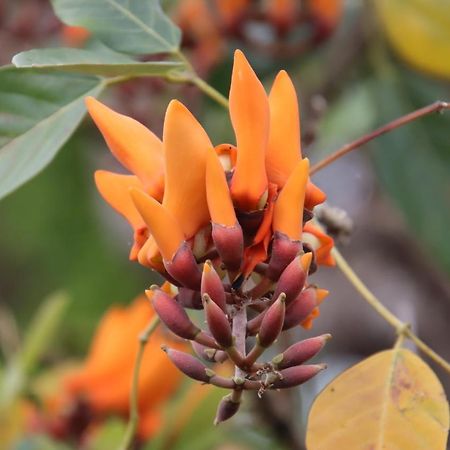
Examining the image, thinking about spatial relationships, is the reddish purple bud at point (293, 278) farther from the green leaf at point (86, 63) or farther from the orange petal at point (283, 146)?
the green leaf at point (86, 63)

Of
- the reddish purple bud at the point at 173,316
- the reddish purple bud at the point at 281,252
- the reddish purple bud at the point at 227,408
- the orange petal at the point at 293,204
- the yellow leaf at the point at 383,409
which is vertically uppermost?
the orange petal at the point at 293,204

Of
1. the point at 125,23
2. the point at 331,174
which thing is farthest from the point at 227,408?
the point at 331,174

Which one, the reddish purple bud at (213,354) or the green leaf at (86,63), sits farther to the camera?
Result: the green leaf at (86,63)

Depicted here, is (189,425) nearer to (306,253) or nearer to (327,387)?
(327,387)

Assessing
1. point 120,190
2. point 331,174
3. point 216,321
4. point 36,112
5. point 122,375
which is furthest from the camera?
point 331,174

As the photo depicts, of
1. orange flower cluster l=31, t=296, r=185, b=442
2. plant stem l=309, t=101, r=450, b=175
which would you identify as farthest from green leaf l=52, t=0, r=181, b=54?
orange flower cluster l=31, t=296, r=185, b=442

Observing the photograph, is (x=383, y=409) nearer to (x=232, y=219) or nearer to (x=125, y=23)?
(x=232, y=219)

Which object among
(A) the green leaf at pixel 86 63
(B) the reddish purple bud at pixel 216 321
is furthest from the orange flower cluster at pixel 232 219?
(A) the green leaf at pixel 86 63
